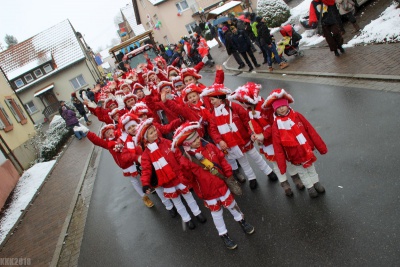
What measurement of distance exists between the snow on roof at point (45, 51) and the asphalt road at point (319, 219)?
34.2m

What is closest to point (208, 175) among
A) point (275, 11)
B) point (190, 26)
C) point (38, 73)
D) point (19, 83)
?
point (275, 11)

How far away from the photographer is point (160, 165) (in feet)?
15.8

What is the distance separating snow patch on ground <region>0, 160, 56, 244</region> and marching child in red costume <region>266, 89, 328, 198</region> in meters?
8.32

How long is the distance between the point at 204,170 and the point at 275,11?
15.6 metres

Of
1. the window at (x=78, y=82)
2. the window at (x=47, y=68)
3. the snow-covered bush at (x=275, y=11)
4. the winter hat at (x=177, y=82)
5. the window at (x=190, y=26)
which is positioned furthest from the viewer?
the window at (x=190, y=26)

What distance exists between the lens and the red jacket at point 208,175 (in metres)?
4.16

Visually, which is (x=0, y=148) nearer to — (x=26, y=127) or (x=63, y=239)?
(x=26, y=127)

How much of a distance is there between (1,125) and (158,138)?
46.3 feet

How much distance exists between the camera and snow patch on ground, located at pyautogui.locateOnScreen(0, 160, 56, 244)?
9.70m

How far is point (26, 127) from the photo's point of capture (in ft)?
61.4

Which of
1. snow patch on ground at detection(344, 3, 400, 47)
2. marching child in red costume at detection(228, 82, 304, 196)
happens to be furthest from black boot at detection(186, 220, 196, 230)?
snow patch on ground at detection(344, 3, 400, 47)

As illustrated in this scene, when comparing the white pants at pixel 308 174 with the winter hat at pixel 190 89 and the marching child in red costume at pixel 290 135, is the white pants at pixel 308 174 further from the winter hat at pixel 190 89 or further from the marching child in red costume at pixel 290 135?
the winter hat at pixel 190 89

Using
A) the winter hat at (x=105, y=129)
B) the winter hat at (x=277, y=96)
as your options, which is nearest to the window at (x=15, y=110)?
the winter hat at (x=105, y=129)

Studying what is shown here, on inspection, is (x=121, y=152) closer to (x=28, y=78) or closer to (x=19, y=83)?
(x=28, y=78)
